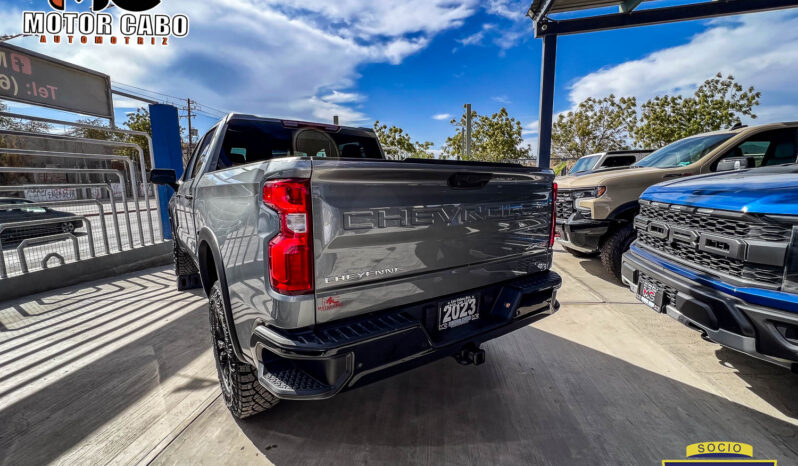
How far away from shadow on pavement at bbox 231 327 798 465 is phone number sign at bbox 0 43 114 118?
18.9ft

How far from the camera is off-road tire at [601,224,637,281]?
15.2ft

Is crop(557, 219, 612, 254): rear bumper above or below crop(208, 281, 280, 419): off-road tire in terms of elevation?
above

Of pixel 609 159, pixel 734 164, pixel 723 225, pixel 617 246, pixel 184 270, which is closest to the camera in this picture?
pixel 723 225

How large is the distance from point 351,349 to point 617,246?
4.39 meters

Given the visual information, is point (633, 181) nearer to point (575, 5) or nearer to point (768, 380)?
point (768, 380)

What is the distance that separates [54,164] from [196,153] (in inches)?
167

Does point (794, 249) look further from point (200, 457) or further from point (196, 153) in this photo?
point (196, 153)

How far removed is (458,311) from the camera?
6.75 feet

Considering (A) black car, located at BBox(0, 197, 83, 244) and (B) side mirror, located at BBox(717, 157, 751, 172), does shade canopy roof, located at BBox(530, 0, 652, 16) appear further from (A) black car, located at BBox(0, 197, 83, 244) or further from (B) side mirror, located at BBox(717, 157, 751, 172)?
(A) black car, located at BBox(0, 197, 83, 244)

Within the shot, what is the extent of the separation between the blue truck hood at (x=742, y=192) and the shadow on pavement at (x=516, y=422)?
4.24 ft

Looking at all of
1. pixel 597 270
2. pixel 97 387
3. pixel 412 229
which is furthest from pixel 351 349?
pixel 597 270

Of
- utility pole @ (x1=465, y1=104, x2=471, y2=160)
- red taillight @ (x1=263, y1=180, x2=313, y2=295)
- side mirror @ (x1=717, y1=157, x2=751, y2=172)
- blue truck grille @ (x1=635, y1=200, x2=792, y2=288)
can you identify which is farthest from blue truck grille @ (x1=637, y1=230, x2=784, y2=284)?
utility pole @ (x1=465, y1=104, x2=471, y2=160)

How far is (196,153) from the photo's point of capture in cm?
391

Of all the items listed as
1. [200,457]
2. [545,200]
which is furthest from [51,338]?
[545,200]
